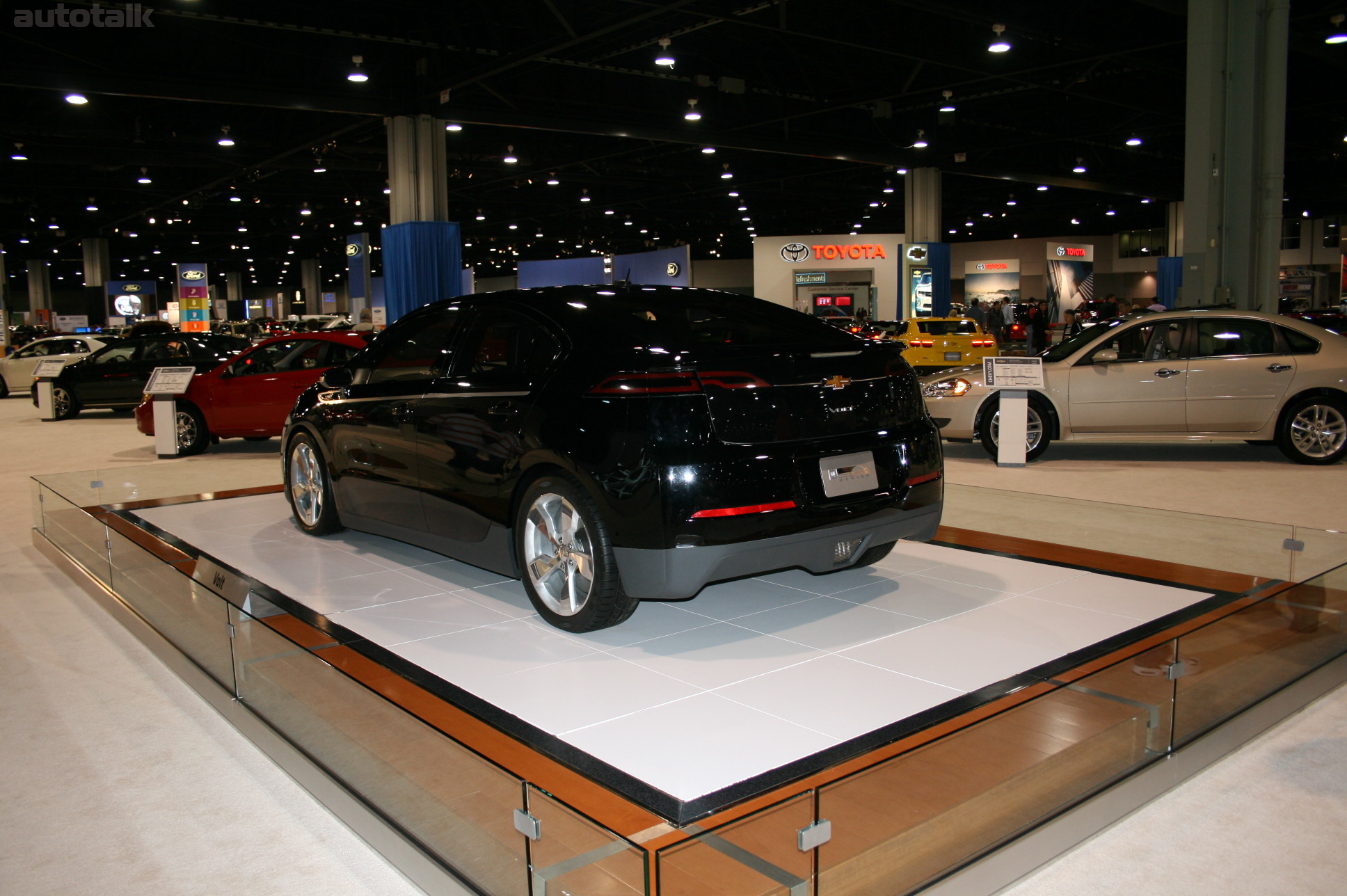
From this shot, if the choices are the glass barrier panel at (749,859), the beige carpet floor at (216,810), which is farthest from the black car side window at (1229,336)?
the glass barrier panel at (749,859)

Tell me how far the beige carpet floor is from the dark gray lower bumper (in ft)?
4.14

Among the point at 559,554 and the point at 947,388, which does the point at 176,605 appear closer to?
the point at 559,554

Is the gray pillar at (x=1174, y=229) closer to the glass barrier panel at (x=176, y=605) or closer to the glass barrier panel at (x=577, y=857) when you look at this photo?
the glass barrier panel at (x=176, y=605)

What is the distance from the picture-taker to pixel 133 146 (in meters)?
23.9

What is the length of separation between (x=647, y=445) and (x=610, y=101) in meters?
17.6

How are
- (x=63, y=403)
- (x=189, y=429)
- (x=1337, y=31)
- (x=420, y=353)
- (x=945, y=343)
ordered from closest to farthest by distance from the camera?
1. (x=420, y=353)
2. (x=189, y=429)
3. (x=1337, y=31)
4. (x=63, y=403)
5. (x=945, y=343)

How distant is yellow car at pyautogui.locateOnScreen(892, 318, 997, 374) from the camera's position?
18.0 m

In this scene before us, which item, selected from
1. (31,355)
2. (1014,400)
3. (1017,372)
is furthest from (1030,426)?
(31,355)

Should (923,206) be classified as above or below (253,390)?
above

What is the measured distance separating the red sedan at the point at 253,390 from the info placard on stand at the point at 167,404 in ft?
0.63

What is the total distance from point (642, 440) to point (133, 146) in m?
25.7

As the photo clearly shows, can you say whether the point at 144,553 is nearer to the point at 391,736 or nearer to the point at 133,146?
the point at 391,736

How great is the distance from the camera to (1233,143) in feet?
35.8

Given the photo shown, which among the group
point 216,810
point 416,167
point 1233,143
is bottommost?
point 216,810
